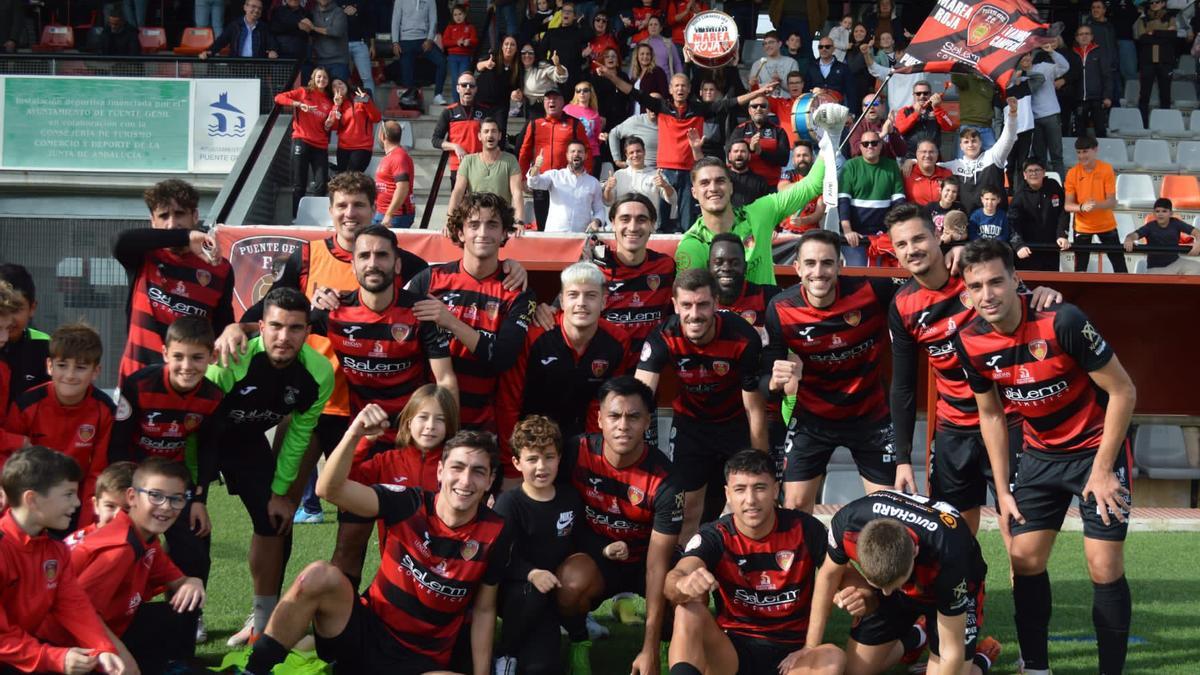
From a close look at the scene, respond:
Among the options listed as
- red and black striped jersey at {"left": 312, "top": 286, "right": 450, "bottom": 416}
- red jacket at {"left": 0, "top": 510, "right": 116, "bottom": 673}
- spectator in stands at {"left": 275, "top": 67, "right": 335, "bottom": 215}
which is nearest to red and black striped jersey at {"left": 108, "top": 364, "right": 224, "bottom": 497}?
red and black striped jersey at {"left": 312, "top": 286, "right": 450, "bottom": 416}

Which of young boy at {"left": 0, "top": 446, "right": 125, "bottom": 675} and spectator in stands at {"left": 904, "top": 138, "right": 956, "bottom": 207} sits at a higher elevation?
spectator in stands at {"left": 904, "top": 138, "right": 956, "bottom": 207}

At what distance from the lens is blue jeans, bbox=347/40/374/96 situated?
14578 mm

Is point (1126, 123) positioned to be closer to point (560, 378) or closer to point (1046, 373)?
point (1046, 373)

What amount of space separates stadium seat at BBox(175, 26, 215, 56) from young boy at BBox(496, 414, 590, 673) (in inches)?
456

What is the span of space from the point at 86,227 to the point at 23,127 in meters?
1.28

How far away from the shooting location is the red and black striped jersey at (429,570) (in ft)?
16.4

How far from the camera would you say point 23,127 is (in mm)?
13547

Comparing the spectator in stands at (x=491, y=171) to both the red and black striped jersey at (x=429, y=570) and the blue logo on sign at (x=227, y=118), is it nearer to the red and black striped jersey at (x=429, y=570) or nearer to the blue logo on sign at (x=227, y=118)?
the blue logo on sign at (x=227, y=118)

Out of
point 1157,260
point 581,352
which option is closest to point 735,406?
point 581,352

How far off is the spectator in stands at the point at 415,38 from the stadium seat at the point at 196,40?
2395 mm

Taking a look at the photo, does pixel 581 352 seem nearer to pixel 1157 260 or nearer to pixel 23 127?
pixel 1157 260

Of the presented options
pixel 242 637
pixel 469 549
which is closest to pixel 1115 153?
pixel 469 549

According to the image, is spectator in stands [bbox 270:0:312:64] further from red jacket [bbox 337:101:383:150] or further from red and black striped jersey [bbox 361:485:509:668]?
red and black striped jersey [bbox 361:485:509:668]

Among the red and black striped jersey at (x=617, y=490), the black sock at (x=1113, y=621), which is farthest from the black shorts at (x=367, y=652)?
the black sock at (x=1113, y=621)
